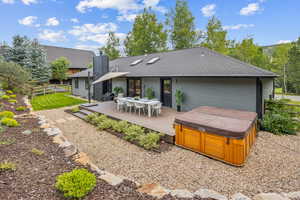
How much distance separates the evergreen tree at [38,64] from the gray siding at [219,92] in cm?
1993

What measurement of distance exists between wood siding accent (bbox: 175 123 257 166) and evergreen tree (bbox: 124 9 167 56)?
2310 centimetres

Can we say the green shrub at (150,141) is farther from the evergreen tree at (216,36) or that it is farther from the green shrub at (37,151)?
the evergreen tree at (216,36)

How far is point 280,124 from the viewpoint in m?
6.07

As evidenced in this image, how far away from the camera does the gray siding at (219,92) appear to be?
6.12 meters

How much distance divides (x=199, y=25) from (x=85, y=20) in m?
16.3

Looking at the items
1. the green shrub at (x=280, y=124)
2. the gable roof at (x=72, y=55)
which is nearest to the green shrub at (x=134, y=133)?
the green shrub at (x=280, y=124)

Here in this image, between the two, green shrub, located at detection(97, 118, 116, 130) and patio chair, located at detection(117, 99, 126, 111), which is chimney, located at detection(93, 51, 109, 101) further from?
green shrub, located at detection(97, 118, 116, 130)

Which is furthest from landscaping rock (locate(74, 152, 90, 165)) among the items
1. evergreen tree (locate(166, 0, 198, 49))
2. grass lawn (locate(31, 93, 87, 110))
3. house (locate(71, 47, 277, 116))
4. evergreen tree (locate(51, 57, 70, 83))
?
evergreen tree (locate(51, 57, 70, 83))

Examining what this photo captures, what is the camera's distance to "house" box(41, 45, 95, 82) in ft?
95.9

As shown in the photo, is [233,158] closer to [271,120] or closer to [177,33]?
[271,120]

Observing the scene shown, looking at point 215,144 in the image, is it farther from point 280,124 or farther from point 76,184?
point 280,124

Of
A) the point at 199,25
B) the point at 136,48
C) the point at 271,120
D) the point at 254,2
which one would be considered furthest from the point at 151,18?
the point at 271,120

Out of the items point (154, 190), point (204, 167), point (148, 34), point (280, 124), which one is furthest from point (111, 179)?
point (148, 34)

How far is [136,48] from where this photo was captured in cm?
2597
